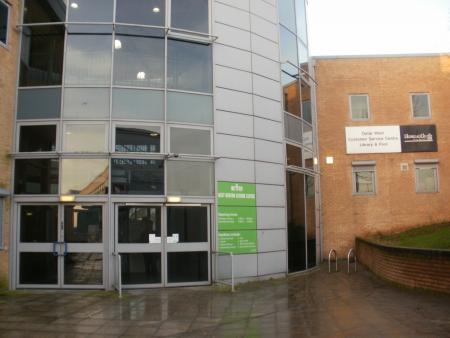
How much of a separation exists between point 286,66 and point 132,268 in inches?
320

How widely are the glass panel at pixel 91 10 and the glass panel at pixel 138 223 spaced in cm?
500

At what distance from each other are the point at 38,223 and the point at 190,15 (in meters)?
6.82

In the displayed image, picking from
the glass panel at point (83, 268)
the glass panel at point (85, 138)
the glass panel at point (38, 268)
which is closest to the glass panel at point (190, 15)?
the glass panel at point (85, 138)

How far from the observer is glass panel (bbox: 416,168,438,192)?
2067cm

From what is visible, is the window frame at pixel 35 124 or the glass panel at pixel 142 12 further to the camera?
the glass panel at pixel 142 12

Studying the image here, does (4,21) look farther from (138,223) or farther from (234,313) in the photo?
(234,313)

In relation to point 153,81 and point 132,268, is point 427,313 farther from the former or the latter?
point 153,81

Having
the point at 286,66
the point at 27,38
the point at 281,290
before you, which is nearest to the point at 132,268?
the point at 281,290

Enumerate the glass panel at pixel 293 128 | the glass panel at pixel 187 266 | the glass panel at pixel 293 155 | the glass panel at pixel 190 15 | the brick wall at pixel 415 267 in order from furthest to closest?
the glass panel at pixel 293 128
the glass panel at pixel 293 155
the glass panel at pixel 190 15
the glass panel at pixel 187 266
the brick wall at pixel 415 267

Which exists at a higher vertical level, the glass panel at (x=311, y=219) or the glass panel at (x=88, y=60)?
the glass panel at (x=88, y=60)

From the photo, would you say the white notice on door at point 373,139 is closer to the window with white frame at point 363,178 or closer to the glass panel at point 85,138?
the window with white frame at point 363,178

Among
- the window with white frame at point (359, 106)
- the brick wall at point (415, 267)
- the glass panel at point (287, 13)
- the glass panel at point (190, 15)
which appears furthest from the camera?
the window with white frame at point (359, 106)

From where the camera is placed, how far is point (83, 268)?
40.1ft

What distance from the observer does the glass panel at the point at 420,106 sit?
2106 cm
